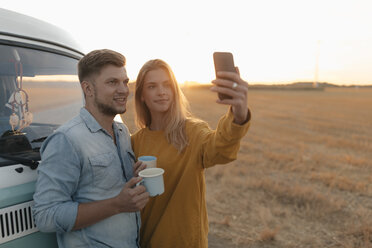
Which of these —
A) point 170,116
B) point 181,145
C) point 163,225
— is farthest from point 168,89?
point 163,225

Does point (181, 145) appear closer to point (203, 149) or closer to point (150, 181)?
point (203, 149)

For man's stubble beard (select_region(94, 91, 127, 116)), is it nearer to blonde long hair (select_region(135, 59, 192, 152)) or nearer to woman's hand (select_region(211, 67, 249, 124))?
blonde long hair (select_region(135, 59, 192, 152))

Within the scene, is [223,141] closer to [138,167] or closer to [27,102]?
[138,167]

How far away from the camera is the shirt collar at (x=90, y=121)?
1.61 meters

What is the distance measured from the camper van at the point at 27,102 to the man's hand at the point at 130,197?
48cm

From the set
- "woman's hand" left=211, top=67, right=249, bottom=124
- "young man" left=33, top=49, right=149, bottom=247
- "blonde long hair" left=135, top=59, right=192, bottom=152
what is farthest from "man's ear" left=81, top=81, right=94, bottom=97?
"woman's hand" left=211, top=67, right=249, bottom=124

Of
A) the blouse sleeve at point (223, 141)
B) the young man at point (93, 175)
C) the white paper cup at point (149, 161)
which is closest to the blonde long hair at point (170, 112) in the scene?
the blouse sleeve at point (223, 141)

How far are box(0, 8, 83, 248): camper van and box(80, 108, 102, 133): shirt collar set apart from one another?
1.24 ft

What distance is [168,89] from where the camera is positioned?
2.22 metres

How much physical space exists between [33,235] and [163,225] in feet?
2.78

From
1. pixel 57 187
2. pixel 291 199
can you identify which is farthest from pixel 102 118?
pixel 291 199

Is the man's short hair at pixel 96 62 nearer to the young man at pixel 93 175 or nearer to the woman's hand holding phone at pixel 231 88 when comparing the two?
the young man at pixel 93 175

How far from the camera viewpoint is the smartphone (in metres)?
1.44

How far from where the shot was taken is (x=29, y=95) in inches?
81.7
